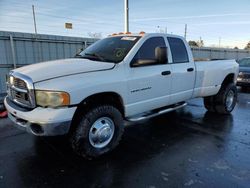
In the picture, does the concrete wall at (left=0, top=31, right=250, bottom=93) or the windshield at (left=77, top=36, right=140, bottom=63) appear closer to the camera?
the windshield at (left=77, top=36, right=140, bottom=63)

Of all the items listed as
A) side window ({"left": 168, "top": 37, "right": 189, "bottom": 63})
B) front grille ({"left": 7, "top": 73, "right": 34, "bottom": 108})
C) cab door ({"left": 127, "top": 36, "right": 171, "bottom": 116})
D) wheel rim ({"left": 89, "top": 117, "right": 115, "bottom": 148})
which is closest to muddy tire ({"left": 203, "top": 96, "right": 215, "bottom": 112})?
side window ({"left": 168, "top": 37, "right": 189, "bottom": 63})

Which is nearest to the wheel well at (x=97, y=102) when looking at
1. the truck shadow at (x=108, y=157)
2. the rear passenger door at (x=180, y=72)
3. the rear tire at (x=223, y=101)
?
the truck shadow at (x=108, y=157)

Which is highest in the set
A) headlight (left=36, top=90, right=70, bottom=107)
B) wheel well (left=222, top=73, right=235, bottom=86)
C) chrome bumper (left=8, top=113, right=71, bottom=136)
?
headlight (left=36, top=90, right=70, bottom=107)

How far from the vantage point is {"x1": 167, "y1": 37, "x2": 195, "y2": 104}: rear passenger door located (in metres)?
4.64

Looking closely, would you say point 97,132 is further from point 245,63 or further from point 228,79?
point 245,63

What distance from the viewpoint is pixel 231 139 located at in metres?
4.41

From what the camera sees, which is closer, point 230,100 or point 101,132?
point 101,132

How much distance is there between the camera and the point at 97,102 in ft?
11.6

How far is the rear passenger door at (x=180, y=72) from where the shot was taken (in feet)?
15.2

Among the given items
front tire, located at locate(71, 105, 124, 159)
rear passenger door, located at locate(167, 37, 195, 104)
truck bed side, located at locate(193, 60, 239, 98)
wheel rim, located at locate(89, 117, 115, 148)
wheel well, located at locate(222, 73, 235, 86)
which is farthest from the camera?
wheel well, located at locate(222, 73, 235, 86)

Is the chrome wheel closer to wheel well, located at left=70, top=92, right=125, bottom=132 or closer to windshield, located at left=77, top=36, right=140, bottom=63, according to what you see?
windshield, located at left=77, top=36, right=140, bottom=63

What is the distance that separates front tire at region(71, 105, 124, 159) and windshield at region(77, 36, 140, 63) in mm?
902

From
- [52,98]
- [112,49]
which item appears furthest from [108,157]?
[112,49]

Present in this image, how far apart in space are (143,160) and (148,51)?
1986 mm
